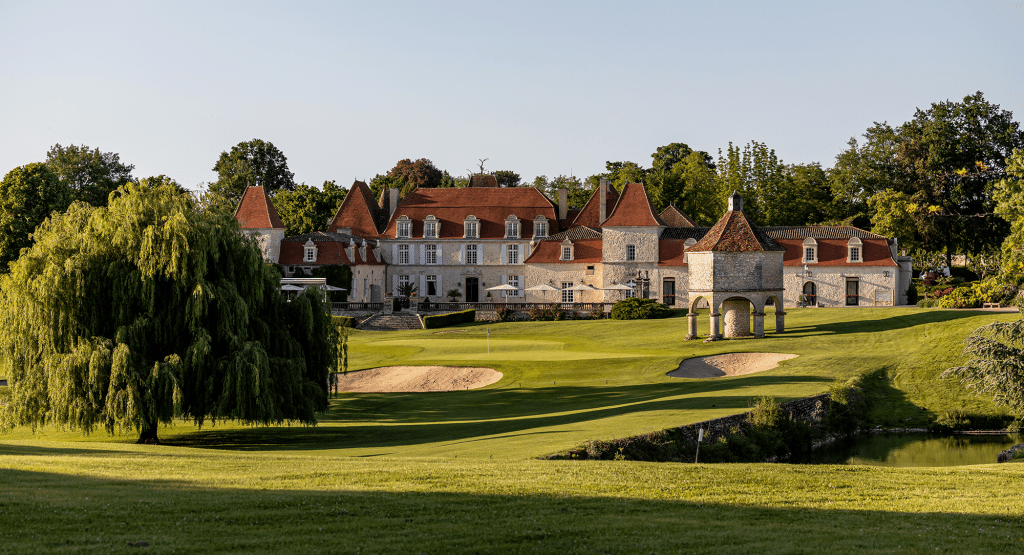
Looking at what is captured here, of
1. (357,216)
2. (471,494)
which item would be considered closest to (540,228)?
(357,216)

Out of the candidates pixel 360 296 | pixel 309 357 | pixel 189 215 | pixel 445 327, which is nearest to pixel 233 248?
pixel 189 215

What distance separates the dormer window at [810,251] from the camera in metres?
61.0

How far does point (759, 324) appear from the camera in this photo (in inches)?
1800

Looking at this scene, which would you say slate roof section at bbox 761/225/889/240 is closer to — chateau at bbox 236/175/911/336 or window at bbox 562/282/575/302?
chateau at bbox 236/175/911/336

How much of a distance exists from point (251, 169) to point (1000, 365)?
3301 inches

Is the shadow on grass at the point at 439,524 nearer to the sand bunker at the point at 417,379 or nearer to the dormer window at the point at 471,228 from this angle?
the sand bunker at the point at 417,379

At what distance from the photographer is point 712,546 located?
1035 centimetres

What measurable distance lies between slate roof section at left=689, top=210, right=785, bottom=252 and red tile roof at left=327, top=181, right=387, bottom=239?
32323mm

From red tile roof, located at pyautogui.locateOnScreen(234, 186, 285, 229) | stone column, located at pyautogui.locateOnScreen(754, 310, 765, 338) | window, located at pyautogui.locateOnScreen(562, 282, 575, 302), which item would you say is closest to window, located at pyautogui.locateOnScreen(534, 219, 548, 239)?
window, located at pyautogui.locateOnScreen(562, 282, 575, 302)

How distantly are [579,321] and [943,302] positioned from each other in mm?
21277

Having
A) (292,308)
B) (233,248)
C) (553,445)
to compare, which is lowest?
(553,445)

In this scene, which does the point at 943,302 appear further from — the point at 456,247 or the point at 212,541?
the point at 212,541

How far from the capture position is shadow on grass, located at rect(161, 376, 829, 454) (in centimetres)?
2408

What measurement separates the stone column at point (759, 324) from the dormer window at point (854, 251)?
58.8ft
